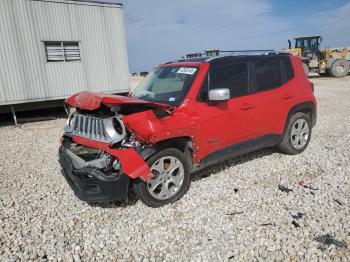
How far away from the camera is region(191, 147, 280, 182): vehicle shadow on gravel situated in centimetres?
481

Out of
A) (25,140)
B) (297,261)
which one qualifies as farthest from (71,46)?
(297,261)

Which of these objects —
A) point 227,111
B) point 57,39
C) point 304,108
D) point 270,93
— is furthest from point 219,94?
point 57,39

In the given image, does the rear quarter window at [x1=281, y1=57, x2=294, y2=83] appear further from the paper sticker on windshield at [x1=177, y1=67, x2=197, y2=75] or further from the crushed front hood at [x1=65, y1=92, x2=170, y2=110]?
the crushed front hood at [x1=65, y1=92, x2=170, y2=110]

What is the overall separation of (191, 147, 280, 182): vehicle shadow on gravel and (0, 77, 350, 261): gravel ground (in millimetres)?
33

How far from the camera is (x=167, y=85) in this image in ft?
14.9

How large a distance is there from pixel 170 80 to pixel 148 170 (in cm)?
173

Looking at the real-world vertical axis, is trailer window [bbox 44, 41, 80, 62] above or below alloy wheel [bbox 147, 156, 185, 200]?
above

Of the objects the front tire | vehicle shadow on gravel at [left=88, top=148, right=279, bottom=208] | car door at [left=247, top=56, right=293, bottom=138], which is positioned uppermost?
car door at [left=247, top=56, right=293, bottom=138]

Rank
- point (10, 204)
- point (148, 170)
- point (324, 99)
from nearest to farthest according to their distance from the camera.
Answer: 1. point (148, 170)
2. point (10, 204)
3. point (324, 99)

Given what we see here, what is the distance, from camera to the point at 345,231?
3145 mm

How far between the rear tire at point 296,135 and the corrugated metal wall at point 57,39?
7.96 meters

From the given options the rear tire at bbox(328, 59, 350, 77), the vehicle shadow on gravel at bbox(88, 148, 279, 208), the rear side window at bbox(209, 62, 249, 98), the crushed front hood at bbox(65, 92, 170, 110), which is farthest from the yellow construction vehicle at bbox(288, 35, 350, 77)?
the crushed front hood at bbox(65, 92, 170, 110)

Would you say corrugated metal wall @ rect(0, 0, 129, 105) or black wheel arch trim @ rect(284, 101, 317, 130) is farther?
corrugated metal wall @ rect(0, 0, 129, 105)

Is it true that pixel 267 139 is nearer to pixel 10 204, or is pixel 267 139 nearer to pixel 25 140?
pixel 10 204
